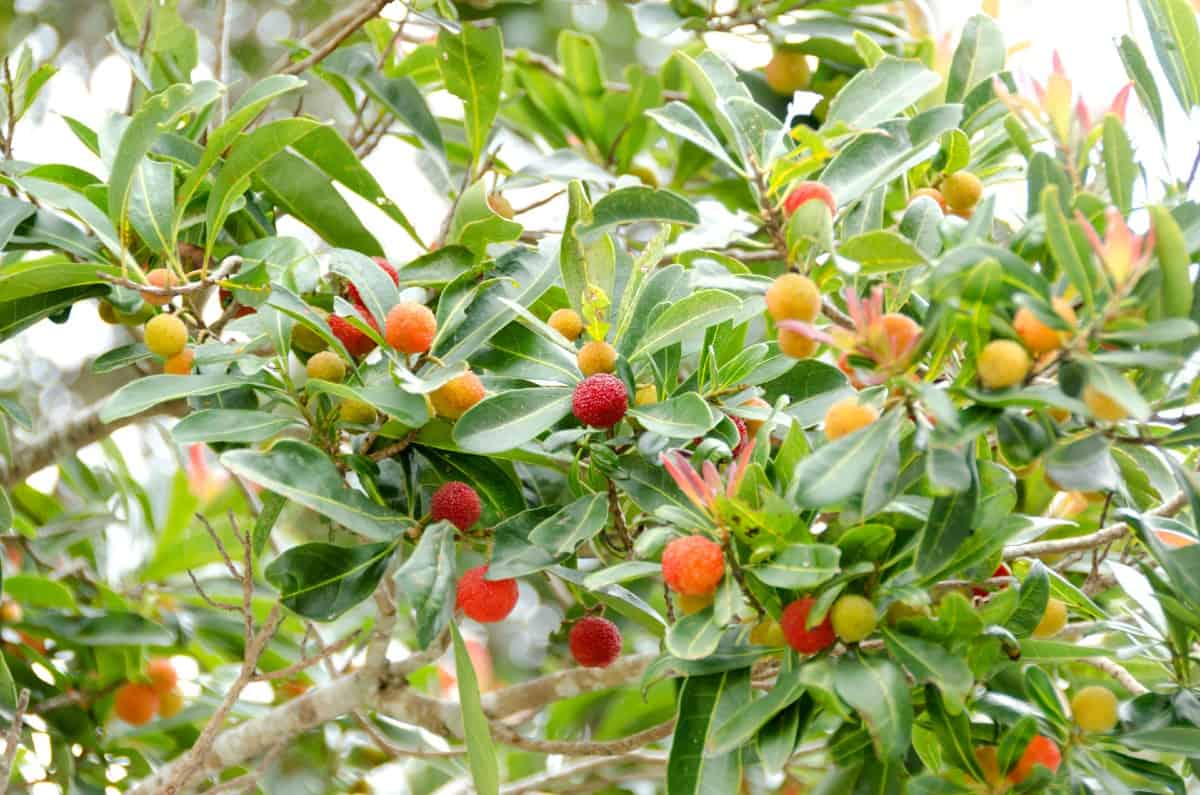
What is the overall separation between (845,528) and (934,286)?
0.21m

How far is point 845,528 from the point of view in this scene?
98cm

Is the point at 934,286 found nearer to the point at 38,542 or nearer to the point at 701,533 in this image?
the point at 701,533

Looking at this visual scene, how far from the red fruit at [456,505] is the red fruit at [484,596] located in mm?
44

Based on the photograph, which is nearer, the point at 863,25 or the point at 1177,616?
the point at 1177,616

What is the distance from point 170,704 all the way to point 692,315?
1045 mm

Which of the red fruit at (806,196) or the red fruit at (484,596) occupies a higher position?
the red fruit at (806,196)

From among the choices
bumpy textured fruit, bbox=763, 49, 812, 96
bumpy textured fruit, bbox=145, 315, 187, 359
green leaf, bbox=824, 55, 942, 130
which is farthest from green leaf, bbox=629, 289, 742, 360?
bumpy textured fruit, bbox=763, 49, 812, 96

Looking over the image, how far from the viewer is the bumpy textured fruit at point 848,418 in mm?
900

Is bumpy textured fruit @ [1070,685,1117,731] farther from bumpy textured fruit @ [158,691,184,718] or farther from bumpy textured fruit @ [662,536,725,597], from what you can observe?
bumpy textured fruit @ [158,691,184,718]

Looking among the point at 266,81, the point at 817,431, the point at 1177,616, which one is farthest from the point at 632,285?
the point at 1177,616

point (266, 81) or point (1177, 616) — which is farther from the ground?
point (266, 81)

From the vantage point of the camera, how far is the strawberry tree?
89 cm

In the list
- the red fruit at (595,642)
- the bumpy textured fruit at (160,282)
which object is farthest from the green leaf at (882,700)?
the bumpy textured fruit at (160,282)

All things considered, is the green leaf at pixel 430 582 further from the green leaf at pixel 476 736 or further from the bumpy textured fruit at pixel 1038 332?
the bumpy textured fruit at pixel 1038 332
